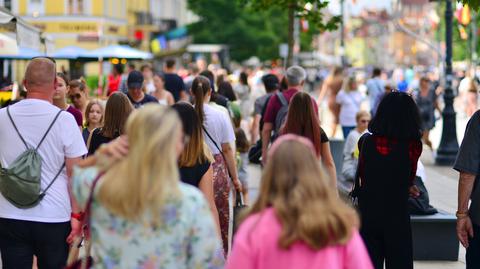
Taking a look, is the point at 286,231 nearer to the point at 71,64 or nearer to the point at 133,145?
the point at 133,145

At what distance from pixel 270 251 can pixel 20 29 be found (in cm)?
965

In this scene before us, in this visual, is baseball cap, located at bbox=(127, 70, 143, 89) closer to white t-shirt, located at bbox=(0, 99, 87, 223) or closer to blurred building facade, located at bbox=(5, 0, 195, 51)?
white t-shirt, located at bbox=(0, 99, 87, 223)

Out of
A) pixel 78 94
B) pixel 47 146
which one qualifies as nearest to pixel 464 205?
pixel 47 146

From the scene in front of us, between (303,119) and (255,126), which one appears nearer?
(303,119)

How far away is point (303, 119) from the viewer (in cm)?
872

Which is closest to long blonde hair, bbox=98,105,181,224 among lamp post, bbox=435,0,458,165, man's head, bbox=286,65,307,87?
man's head, bbox=286,65,307,87

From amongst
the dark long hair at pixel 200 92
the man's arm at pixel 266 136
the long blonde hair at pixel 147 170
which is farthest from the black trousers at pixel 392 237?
the man's arm at pixel 266 136

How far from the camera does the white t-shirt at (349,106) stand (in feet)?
67.9

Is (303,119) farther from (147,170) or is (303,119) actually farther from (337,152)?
(337,152)

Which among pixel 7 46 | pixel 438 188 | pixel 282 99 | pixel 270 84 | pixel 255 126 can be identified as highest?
pixel 7 46

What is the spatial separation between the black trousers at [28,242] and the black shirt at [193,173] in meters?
0.91

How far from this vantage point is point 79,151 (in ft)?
21.8

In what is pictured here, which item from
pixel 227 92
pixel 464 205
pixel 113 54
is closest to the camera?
pixel 464 205

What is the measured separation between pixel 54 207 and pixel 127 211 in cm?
228
